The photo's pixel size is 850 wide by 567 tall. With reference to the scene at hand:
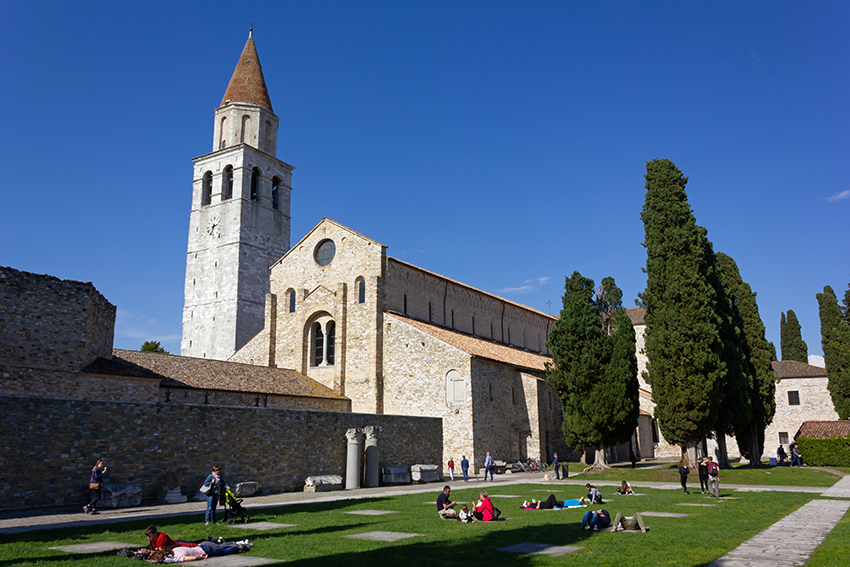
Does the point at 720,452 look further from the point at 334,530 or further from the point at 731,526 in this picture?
the point at 334,530

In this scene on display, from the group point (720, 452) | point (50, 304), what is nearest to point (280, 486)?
point (50, 304)

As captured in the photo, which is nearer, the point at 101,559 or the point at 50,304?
the point at 101,559

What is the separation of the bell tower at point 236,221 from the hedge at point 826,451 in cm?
3888

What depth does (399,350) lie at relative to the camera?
32.4 m

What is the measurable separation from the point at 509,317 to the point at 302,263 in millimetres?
16504

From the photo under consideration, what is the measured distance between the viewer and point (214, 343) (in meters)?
45.6

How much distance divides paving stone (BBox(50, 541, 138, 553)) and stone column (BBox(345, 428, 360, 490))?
13.6 metres

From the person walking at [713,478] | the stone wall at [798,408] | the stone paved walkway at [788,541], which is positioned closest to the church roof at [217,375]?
the person walking at [713,478]

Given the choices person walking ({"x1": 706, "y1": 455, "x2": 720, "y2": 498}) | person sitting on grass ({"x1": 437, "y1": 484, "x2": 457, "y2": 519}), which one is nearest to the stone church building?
person walking ({"x1": 706, "y1": 455, "x2": 720, "y2": 498})

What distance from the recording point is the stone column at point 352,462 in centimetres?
2336

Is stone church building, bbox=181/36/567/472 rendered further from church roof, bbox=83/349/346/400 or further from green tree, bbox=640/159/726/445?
green tree, bbox=640/159/726/445

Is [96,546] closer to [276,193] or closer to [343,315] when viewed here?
[343,315]

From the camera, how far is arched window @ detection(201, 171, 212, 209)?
49688 millimetres

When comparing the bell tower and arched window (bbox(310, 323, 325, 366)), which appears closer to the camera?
arched window (bbox(310, 323, 325, 366))
